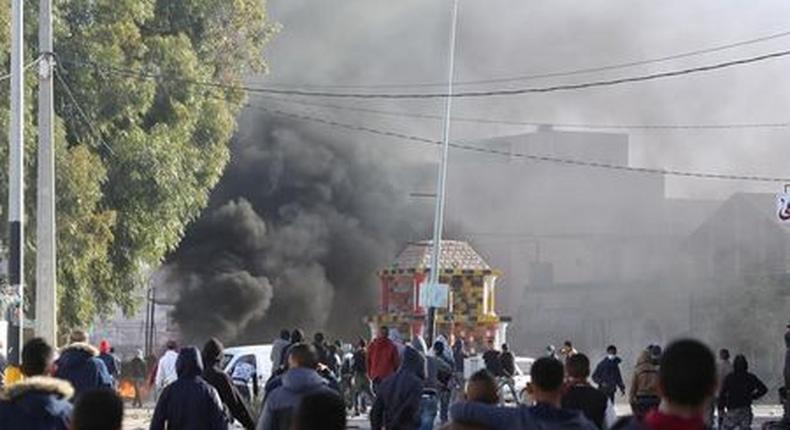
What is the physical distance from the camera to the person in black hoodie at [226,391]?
38.4ft

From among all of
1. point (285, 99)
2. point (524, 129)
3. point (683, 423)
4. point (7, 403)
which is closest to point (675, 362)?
point (683, 423)

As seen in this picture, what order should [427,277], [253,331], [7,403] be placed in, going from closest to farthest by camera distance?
1. [7,403]
2. [427,277]
3. [253,331]

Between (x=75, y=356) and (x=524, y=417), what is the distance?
20.5ft

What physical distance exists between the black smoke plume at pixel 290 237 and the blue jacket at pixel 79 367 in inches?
1499

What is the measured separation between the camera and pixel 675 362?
5.55 metres

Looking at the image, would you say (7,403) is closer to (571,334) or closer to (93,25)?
(93,25)

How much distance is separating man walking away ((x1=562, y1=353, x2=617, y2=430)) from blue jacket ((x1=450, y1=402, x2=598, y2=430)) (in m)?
3.00

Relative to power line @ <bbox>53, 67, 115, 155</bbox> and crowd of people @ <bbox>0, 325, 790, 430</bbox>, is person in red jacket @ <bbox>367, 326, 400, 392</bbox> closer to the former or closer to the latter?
crowd of people @ <bbox>0, 325, 790, 430</bbox>

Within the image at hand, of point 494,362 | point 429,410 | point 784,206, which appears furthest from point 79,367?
point 784,206

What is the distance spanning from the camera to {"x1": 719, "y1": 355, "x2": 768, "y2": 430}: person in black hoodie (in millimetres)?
21719

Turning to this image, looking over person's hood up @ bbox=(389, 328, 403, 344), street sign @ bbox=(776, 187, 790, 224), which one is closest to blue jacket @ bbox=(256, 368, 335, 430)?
person's hood up @ bbox=(389, 328, 403, 344)

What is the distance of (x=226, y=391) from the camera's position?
39.5ft

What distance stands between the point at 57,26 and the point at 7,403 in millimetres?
21972

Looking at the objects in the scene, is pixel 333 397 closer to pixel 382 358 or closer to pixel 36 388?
pixel 36 388
